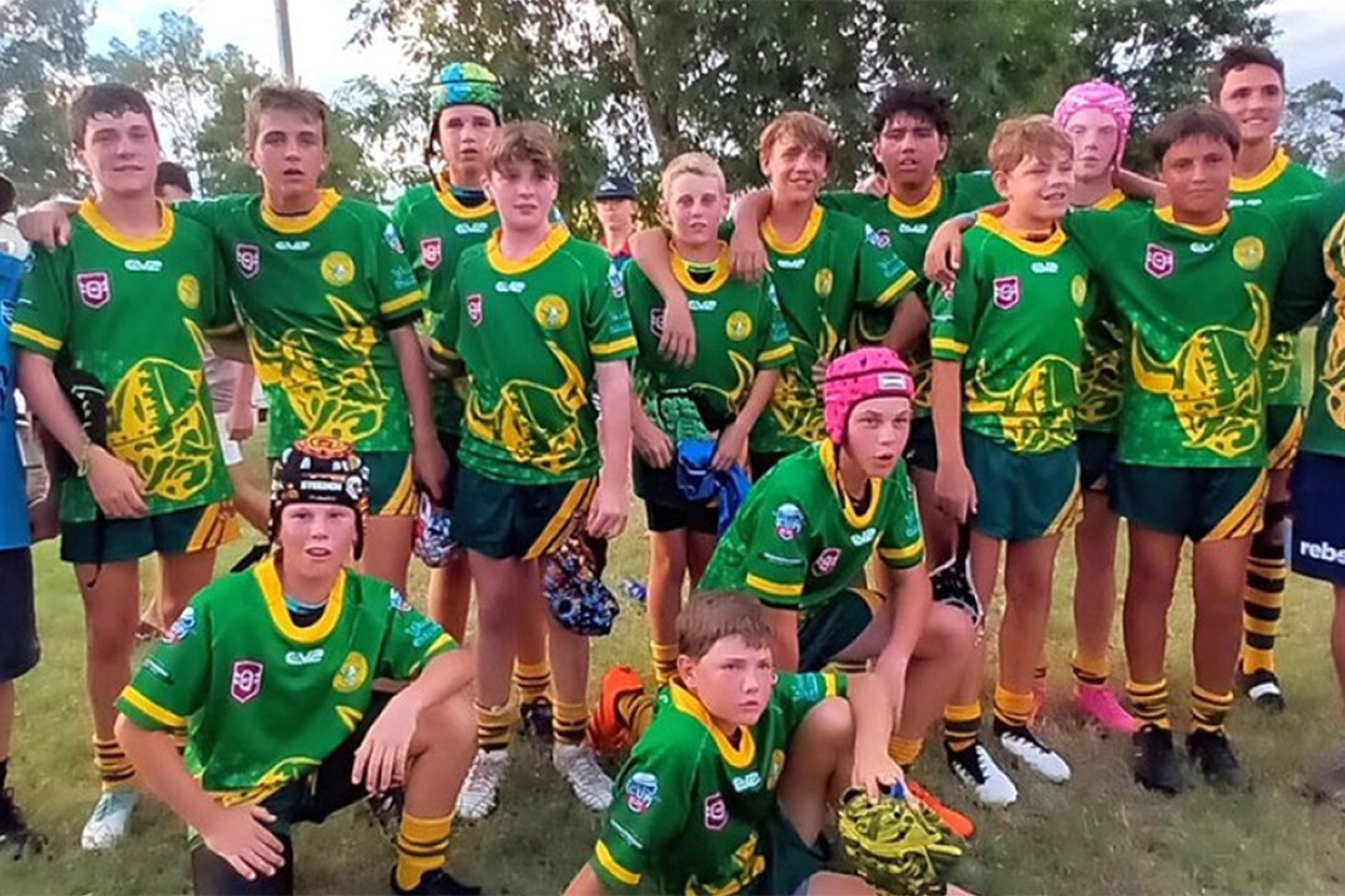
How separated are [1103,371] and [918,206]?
0.86 m

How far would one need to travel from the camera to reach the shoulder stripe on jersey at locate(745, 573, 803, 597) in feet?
11.3

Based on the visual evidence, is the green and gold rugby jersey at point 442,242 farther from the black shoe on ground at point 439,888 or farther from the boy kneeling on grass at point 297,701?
the black shoe on ground at point 439,888

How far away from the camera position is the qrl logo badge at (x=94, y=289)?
12.0 ft

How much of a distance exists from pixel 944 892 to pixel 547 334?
193 centimetres

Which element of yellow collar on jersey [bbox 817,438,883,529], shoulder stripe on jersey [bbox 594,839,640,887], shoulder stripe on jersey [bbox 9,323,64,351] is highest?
shoulder stripe on jersey [bbox 9,323,64,351]

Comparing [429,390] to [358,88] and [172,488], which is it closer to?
[172,488]

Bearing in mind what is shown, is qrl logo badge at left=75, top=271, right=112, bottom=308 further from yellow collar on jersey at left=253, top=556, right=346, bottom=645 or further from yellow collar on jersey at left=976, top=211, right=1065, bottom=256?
yellow collar on jersey at left=976, top=211, right=1065, bottom=256

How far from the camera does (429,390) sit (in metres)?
4.04

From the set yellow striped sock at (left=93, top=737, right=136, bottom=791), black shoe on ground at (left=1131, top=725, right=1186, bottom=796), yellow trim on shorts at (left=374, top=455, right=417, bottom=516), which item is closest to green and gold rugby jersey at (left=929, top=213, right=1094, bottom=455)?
black shoe on ground at (left=1131, top=725, right=1186, bottom=796)

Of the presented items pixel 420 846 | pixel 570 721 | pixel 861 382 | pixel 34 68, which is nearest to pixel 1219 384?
pixel 861 382

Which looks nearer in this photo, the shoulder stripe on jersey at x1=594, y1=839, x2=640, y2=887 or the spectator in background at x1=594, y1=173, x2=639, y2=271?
the shoulder stripe on jersey at x1=594, y1=839, x2=640, y2=887

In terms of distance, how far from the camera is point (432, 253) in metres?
4.23

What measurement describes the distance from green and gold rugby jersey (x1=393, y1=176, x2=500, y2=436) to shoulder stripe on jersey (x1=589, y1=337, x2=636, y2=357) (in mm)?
570

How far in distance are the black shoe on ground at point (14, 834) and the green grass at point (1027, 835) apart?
62 millimetres
